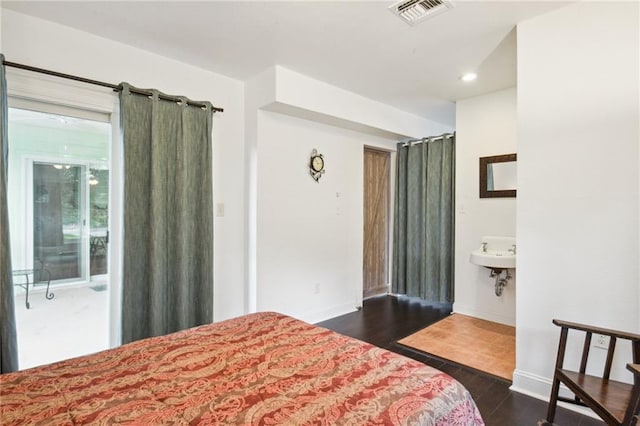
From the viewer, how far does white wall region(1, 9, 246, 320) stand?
232 centimetres

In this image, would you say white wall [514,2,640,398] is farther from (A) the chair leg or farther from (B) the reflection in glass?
(B) the reflection in glass

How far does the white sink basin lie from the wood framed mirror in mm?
512

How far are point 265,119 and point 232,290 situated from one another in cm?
177

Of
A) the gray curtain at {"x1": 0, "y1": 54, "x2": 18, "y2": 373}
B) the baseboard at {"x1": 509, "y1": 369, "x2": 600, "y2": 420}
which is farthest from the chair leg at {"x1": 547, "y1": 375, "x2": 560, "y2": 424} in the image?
the gray curtain at {"x1": 0, "y1": 54, "x2": 18, "y2": 373}

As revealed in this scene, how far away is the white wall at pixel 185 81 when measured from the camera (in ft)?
7.61

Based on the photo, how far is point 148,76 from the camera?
284cm

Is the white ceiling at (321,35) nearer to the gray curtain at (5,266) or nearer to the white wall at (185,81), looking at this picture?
the white wall at (185,81)

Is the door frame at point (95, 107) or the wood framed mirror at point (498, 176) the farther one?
the wood framed mirror at point (498, 176)

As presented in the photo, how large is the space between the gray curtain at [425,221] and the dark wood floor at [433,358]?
0.29 m

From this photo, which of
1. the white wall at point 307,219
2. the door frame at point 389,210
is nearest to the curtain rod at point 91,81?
the white wall at point 307,219

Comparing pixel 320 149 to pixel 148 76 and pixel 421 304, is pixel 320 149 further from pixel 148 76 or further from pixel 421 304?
pixel 421 304

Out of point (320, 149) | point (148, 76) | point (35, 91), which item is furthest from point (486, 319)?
point (35, 91)

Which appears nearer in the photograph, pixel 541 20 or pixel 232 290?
pixel 541 20

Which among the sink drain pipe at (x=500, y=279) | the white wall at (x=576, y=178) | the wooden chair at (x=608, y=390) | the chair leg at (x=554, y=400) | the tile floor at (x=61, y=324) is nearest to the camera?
the wooden chair at (x=608, y=390)
